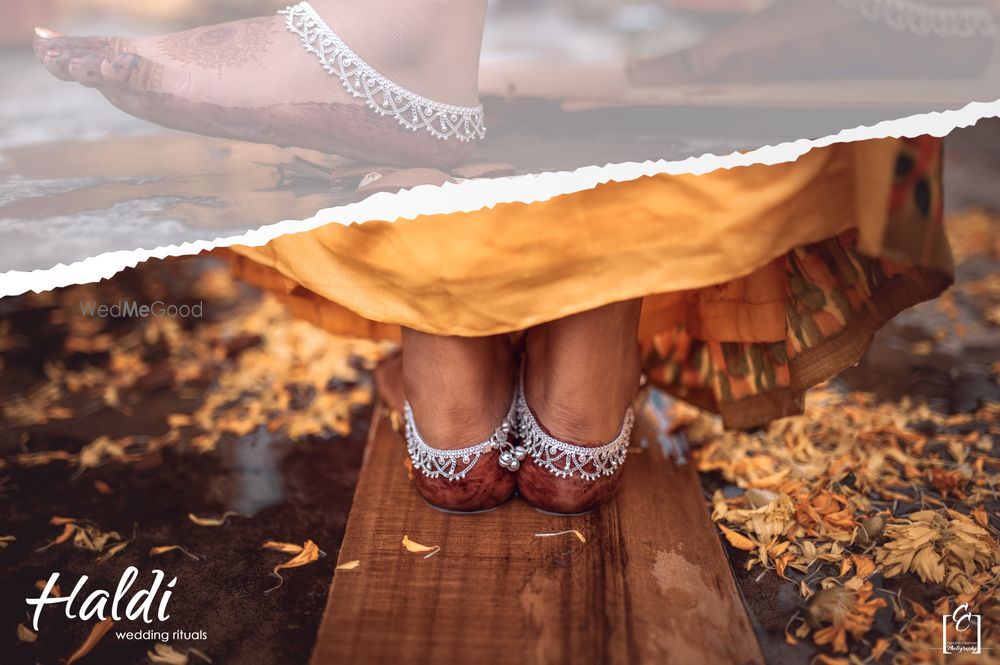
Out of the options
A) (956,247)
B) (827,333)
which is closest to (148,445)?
(827,333)

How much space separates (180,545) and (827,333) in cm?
98

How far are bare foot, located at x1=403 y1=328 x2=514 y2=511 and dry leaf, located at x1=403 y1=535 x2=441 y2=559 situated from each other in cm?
7

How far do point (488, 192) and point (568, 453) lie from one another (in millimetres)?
429

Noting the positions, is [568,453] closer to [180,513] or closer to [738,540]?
[738,540]

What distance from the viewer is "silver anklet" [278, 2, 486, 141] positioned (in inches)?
37.8

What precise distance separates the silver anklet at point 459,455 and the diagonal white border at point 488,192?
39 centimetres

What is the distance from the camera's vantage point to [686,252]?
0.88m

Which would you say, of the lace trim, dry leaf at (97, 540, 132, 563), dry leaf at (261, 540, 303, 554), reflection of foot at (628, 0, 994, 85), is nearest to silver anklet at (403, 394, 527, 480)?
dry leaf at (261, 540, 303, 554)

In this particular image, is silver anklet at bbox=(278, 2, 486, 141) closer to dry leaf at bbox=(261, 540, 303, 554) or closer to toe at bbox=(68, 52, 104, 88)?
toe at bbox=(68, 52, 104, 88)

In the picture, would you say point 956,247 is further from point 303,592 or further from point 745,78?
point 303,592

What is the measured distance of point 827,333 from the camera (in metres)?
1.11

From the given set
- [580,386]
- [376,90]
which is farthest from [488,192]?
[580,386]

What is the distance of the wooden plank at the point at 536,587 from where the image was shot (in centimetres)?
98

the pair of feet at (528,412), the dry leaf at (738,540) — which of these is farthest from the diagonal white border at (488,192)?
the dry leaf at (738,540)
